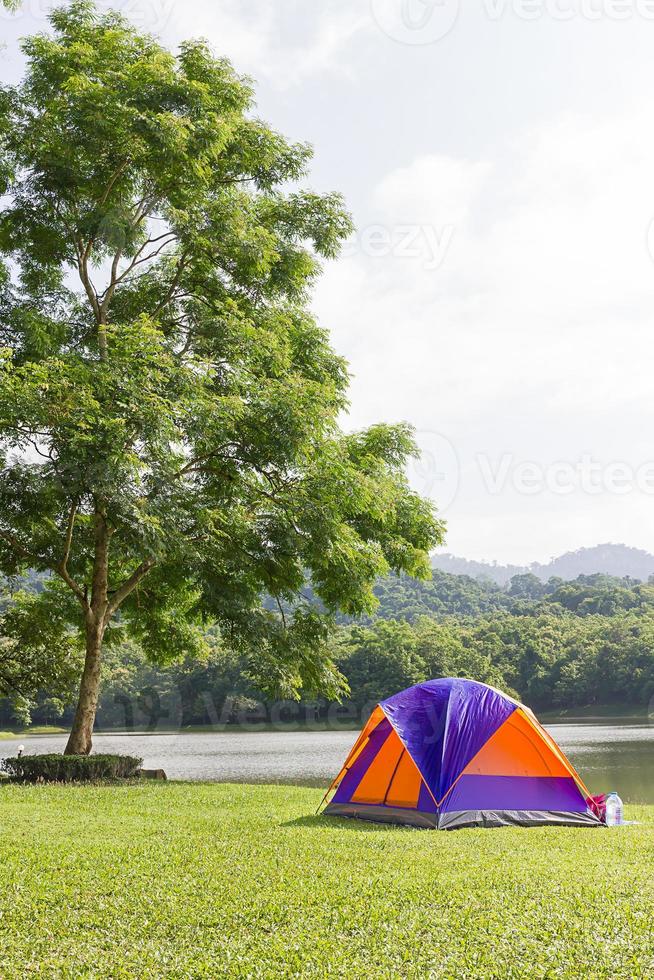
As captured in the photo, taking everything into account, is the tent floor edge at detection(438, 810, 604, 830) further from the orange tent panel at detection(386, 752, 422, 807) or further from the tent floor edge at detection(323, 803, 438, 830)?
the orange tent panel at detection(386, 752, 422, 807)

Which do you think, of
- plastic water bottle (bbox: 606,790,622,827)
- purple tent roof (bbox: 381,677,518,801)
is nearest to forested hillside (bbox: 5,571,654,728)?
purple tent roof (bbox: 381,677,518,801)

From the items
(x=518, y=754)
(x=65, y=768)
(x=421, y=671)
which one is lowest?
(x=65, y=768)

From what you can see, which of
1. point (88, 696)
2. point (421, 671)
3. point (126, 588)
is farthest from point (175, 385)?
point (421, 671)

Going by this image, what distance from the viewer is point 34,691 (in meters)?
22.4

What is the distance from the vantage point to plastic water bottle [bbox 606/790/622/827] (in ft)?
39.7

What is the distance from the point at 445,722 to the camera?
12062mm

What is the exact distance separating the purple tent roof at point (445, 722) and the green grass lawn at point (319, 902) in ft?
3.56

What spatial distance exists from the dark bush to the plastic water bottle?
1018cm

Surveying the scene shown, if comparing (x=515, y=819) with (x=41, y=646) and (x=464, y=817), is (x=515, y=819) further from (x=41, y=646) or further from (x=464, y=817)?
(x=41, y=646)

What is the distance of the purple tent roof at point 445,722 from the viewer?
459 inches

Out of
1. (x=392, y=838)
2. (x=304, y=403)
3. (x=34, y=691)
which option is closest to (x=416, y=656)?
(x=34, y=691)

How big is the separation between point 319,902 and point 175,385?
10.9m

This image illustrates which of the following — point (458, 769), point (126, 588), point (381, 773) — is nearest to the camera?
point (458, 769)

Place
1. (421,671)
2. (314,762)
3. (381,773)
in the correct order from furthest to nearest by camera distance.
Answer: (421,671)
(314,762)
(381,773)
